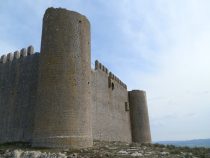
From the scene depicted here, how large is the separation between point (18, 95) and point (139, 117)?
48.3 feet

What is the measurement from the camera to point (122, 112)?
2284cm

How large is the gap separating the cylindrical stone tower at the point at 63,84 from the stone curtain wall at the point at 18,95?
236 centimetres

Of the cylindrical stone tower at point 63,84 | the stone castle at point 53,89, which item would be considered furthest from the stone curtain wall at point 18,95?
the cylindrical stone tower at point 63,84

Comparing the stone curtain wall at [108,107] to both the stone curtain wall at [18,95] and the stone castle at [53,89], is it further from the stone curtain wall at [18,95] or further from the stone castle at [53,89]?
the stone curtain wall at [18,95]

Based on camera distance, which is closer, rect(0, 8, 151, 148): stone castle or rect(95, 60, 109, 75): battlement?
rect(0, 8, 151, 148): stone castle

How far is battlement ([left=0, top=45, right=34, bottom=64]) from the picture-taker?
14.4 meters

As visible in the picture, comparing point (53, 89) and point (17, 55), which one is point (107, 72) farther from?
point (53, 89)

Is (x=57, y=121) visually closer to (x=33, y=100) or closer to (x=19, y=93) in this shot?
(x=33, y=100)

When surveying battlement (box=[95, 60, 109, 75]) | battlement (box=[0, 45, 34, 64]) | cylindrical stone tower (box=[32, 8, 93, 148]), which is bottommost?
cylindrical stone tower (box=[32, 8, 93, 148])

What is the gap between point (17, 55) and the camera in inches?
579

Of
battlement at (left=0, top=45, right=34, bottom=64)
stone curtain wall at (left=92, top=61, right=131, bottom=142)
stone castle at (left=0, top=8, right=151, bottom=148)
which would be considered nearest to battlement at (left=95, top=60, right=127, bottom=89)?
stone curtain wall at (left=92, top=61, right=131, bottom=142)

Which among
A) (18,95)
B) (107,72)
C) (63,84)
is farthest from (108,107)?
(63,84)

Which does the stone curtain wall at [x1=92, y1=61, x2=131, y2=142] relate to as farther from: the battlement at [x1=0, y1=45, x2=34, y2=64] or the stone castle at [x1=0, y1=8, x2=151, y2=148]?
the battlement at [x1=0, y1=45, x2=34, y2=64]

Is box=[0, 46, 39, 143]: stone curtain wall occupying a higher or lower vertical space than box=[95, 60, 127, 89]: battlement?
lower
